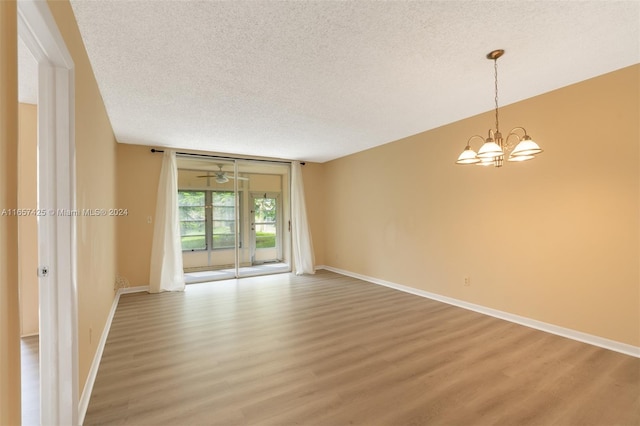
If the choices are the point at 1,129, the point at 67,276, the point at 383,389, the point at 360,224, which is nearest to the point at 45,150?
the point at 67,276

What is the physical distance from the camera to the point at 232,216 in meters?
6.91

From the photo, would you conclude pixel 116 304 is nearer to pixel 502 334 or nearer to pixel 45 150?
pixel 45 150

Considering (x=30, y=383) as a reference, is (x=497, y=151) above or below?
above

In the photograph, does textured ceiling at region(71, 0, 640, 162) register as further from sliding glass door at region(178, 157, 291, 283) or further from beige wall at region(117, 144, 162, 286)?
sliding glass door at region(178, 157, 291, 283)

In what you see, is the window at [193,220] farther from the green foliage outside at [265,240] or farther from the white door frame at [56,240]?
the white door frame at [56,240]

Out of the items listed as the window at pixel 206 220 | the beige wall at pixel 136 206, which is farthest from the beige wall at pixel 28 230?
the window at pixel 206 220

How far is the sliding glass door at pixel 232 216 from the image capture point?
254 inches

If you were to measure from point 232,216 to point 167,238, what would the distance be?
6.40ft

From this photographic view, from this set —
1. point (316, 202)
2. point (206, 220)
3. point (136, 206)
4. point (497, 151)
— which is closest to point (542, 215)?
point (497, 151)

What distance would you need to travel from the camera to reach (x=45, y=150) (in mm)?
1577

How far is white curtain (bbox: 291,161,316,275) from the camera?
6.41m

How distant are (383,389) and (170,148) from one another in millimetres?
5183

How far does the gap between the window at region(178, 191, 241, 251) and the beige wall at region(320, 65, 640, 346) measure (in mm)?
4016

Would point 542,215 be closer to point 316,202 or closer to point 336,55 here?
point 336,55
